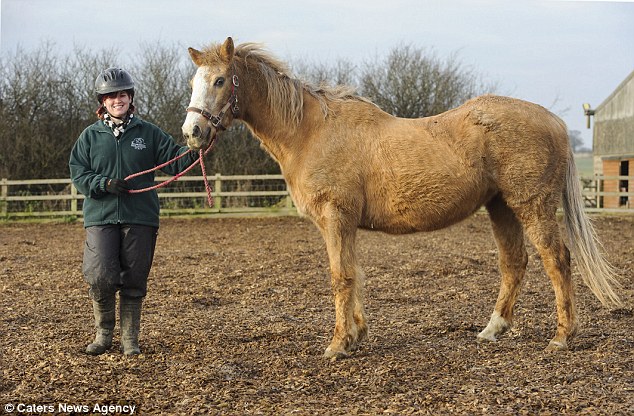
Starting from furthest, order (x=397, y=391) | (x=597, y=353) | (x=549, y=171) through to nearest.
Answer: (x=549, y=171) → (x=597, y=353) → (x=397, y=391)

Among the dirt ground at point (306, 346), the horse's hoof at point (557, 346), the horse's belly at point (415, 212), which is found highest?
the horse's belly at point (415, 212)

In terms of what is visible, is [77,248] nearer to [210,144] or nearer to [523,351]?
[210,144]

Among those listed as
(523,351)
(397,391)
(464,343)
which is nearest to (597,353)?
(523,351)

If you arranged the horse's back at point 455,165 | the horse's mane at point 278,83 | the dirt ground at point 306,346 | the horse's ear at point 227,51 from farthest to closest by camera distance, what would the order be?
the horse's mane at point 278,83 < the horse's back at point 455,165 < the horse's ear at point 227,51 < the dirt ground at point 306,346

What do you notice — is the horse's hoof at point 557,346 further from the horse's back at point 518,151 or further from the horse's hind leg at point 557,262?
the horse's back at point 518,151

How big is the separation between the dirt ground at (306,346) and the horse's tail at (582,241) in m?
0.46

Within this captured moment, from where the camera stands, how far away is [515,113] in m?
5.31

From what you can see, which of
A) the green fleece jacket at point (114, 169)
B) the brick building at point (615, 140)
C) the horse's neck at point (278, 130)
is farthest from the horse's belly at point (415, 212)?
the brick building at point (615, 140)

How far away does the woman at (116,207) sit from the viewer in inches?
194

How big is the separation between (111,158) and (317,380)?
2.25 meters

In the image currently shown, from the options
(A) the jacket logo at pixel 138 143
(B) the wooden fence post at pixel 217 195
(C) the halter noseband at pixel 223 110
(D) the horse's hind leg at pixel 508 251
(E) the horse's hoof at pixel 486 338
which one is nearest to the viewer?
(C) the halter noseband at pixel 223 110

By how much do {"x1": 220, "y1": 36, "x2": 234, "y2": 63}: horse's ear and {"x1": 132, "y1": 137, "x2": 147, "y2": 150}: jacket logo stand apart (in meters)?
0.89

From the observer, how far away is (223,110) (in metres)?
5.01

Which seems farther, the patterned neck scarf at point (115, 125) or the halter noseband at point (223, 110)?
the patterned neck scarf at point (115, 125)
